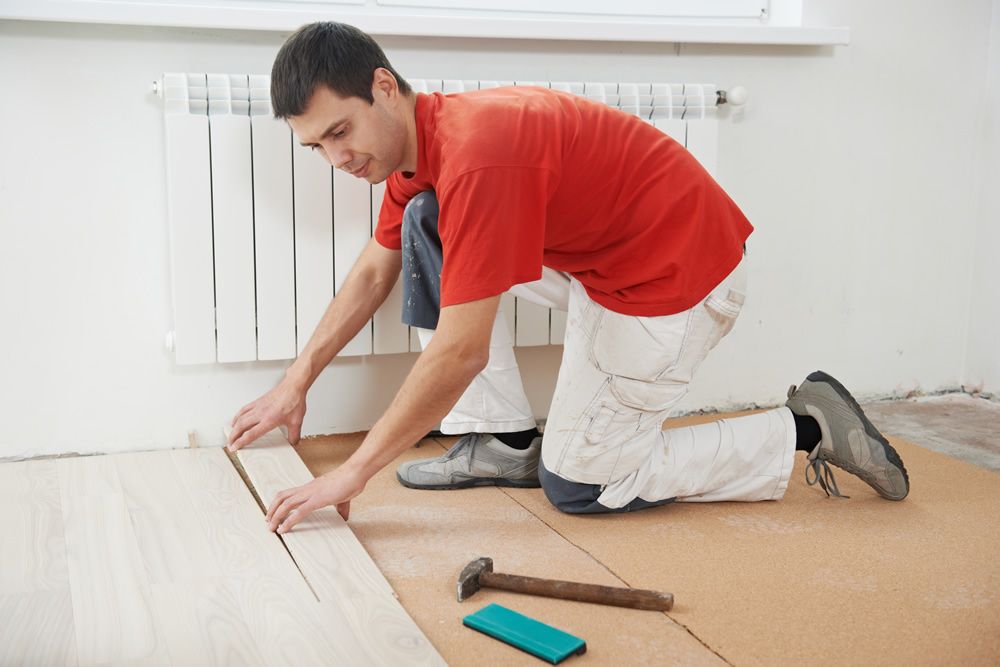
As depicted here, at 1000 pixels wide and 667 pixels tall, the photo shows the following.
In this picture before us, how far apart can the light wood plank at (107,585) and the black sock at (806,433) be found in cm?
131

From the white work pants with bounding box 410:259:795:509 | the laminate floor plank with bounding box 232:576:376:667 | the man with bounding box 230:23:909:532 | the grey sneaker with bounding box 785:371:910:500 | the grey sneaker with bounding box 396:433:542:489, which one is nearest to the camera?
the laminate floor plank with bounding box 232:576:376:667

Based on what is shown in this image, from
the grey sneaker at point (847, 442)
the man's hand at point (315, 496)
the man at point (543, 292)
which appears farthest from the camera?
the grey sneaker at point (847, 442)

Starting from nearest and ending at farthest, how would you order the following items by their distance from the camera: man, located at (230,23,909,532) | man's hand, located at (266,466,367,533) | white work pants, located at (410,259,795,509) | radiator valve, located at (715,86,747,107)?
man, located at (230,23,909,532)
man's hand, located at (266,466,367,533)
white work pants, located at (410,259,795,509)
radiator valve, located at (715,86,747,107)

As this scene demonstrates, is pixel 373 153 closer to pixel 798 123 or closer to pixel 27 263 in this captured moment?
pixel 27 263

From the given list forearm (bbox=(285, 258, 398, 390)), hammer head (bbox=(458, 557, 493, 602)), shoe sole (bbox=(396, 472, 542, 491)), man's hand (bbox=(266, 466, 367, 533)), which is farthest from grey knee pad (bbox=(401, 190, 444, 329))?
hammer head (bbox=(458, 557, 493, 602))

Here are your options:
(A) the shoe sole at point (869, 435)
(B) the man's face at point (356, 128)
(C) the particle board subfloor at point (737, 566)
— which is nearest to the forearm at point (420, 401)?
(C) the particle board subfloor at point (737, 566)

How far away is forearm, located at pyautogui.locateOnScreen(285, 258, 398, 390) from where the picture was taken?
2.16 meters

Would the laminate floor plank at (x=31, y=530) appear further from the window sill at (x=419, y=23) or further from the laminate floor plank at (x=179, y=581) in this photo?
the window sill at (x=419, y=23)

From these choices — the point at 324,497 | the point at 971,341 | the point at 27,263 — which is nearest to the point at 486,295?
the point at 324,497

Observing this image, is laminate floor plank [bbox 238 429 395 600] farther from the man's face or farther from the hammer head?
the man's face

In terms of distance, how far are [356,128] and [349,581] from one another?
0.74m

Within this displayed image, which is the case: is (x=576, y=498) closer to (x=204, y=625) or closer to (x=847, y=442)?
(x=847, y=442)

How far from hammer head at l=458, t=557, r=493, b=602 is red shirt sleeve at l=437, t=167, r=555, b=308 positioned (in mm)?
431

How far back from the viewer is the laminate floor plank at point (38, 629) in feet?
4.26
